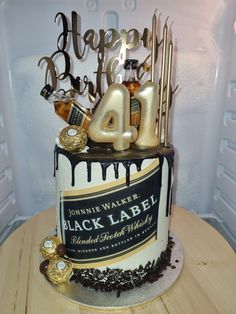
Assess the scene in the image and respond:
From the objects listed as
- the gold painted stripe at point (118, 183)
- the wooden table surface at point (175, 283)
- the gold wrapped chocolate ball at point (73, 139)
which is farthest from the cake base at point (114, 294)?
the gold wrapped chocolate ball at point (73, 139)

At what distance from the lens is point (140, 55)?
107 centimetres

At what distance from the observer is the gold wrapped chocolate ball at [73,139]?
0.64 m

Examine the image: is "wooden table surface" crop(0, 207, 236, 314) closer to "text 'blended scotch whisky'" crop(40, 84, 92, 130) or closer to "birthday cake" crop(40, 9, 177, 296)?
"birthday cake" crop(40, 9, 177, 296)

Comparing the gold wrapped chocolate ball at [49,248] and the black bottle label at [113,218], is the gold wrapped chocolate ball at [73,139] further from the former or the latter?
the gold wrapped chocolate ball at [49,248]

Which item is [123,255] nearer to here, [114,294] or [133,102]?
[114,294]

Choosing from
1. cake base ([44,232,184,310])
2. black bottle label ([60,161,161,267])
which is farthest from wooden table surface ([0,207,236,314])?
black bottle label ([60,161,161,267])

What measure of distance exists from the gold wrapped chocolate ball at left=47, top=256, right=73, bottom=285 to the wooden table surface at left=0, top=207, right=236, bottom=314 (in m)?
0.03

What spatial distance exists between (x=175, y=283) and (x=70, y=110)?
516 millimetres

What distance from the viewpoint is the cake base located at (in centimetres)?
64

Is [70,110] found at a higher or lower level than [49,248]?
higher

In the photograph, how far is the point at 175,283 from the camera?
0.72 m

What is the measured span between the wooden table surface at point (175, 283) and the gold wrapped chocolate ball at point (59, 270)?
1.2 inches

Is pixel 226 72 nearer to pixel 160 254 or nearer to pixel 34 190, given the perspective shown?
pixel 160 254

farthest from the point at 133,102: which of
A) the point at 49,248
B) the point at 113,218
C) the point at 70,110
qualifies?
the point at 49,248
